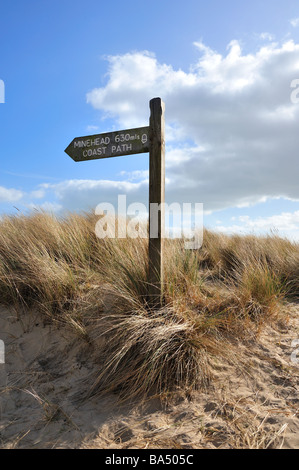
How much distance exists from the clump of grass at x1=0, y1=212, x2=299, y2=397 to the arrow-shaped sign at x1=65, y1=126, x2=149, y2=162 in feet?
4.68

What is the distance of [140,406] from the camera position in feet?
10.7

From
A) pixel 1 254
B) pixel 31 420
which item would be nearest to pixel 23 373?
pixel 31 420

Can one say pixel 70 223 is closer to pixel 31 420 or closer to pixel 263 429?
pixel 31 420

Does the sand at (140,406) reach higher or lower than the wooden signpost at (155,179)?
lower

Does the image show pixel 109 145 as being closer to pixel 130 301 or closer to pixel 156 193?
pixel 156 193

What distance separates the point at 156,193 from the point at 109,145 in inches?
37.4

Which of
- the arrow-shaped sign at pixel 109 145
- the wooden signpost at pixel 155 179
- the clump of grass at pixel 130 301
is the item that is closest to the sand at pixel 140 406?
the clump of grass at pixel 130 301

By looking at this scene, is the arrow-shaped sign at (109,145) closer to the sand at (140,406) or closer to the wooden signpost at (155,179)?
the wooden signpost at (155,179)

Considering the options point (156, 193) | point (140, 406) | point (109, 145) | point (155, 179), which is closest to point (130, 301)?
point (140, 406)

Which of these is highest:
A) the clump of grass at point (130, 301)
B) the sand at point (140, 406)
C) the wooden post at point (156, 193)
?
the wooden post at point (156, 193)

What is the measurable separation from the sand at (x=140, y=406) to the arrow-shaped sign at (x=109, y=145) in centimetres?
235

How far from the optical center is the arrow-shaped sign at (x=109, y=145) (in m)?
4.17

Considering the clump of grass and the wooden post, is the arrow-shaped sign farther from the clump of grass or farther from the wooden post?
the clump of grass

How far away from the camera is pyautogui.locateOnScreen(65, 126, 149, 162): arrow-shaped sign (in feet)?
13.7
